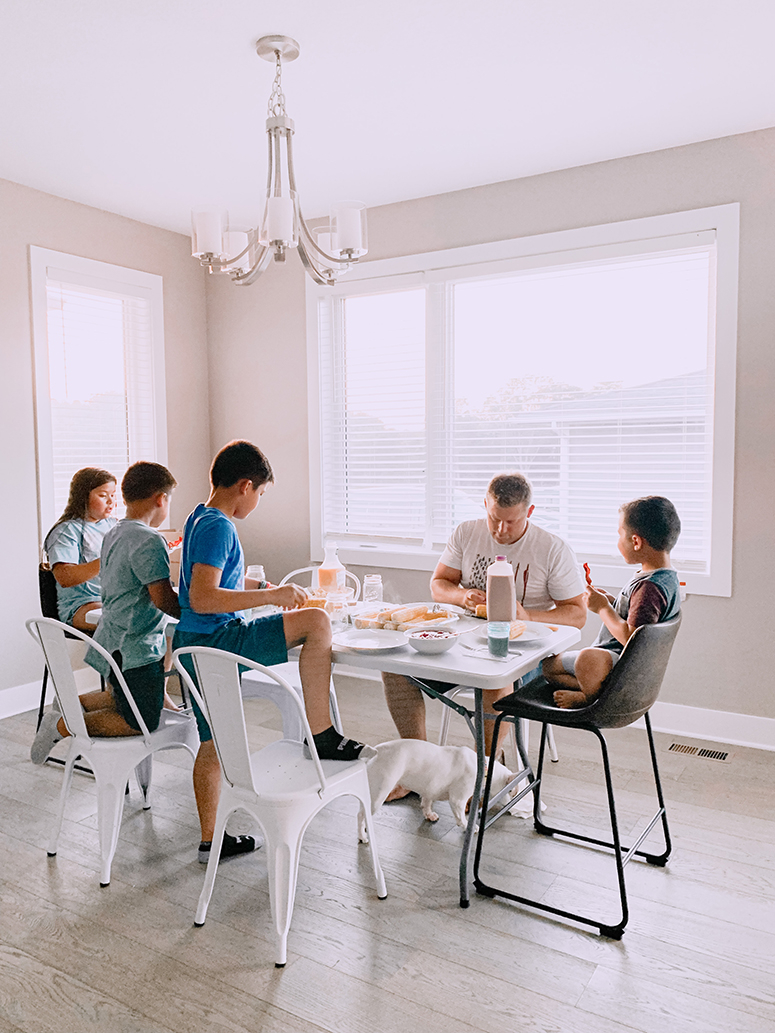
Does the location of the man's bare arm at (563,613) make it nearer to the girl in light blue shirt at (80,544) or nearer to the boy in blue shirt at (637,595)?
the boy in blue shirt at (637,595)

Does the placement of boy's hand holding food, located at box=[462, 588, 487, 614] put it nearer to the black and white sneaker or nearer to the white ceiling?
the black and white sneaker

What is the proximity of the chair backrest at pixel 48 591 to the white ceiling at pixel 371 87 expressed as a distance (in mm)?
1897

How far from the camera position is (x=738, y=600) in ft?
11.6

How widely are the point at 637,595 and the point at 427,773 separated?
0.88 metres

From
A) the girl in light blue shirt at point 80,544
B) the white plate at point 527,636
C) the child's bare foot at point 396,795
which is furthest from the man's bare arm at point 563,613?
the girl in light blue shirt at point 80,544

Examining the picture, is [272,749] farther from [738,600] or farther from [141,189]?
[141,189]

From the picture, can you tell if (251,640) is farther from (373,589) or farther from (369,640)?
(373,589)

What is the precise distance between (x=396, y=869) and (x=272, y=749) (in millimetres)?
585

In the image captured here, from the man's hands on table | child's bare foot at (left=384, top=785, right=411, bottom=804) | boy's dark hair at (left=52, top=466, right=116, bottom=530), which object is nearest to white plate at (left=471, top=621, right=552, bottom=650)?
the man's hands on table

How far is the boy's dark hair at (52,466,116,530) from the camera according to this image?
3412 millimetres

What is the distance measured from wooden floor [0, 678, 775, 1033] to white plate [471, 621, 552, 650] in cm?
72

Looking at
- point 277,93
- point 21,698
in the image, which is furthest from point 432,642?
point 21,698

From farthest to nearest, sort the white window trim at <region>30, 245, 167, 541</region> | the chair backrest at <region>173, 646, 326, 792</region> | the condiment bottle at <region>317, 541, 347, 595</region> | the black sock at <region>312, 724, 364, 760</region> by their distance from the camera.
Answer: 1. the white window trim at <region>30, 245, 167, 541</region>
2. the condiment bottle at <region>317, 541, 347, 595</region>
3. the black sock at <region>312, 724, 364, 760</region>
4. the chair backrest at <region>173, 646, 326, 792</region>

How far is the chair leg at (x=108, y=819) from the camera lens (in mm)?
2408
